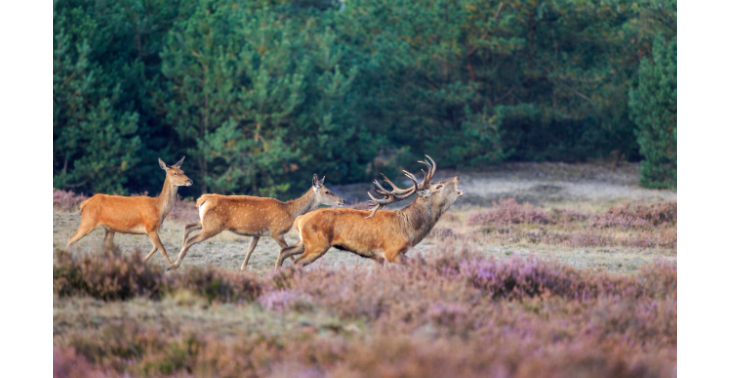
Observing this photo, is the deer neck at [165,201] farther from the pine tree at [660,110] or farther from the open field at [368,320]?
the pine tree at [660,110]

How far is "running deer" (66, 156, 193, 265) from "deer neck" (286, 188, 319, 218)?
1.38 metres

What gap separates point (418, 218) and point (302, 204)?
73.2 inches

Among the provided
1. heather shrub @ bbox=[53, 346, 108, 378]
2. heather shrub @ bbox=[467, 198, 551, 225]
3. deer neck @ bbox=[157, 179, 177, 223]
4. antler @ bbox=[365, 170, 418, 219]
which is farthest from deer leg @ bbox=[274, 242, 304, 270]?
heather shrub @ bbox=[467, 198, 551, 225]

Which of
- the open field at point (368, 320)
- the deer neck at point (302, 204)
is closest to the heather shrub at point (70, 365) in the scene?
the open field at point (368, 320)

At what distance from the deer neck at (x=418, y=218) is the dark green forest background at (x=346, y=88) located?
12543 mm

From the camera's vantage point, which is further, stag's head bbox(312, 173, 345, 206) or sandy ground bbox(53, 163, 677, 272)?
sandy ground bbox(53, 163, 677, 272)

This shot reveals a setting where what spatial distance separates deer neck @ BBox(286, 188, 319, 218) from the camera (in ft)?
34.7

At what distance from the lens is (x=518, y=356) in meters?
5.84

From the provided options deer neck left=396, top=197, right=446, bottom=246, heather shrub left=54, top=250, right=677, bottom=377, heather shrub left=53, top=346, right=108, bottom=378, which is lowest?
heather shrub left=53, top=346, right=108, bottom=378

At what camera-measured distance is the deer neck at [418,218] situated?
9.45 m

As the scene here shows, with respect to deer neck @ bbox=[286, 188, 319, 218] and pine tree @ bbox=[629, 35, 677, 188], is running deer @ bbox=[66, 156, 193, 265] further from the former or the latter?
pine tree @ bbox=[629, 35, 677, 188]

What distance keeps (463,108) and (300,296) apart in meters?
29.2

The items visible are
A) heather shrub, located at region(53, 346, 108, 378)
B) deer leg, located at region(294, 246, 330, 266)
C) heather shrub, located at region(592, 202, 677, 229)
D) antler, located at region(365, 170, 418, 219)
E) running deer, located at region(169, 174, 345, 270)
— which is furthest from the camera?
heather shrub, located at region(592, 202, 677, 229)
